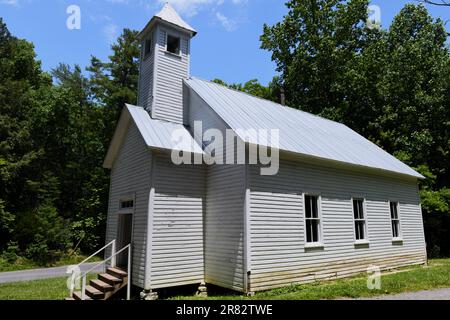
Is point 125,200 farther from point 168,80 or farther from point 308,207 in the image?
point 308,207

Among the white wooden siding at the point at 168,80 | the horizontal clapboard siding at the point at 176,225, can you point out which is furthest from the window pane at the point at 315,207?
the white wooden siding at the point at 168,80

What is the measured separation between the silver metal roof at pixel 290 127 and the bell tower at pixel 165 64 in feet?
2.25

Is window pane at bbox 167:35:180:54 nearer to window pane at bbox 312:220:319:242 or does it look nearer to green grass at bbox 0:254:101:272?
window pane at bbox 312:220:319:242

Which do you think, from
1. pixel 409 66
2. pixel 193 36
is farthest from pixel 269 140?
pixel 409 66

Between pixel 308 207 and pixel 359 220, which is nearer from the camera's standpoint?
pixel 308 207

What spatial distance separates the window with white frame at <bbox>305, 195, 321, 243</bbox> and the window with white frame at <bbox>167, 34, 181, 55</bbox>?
7702mm

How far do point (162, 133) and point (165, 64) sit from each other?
331 centimetres

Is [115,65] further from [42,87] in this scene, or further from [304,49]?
[304,49]

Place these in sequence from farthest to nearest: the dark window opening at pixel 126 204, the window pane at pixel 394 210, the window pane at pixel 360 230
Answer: the window pane at pixel 394 210 < the window pane at pixel 360 230 < the dark window opening at pixel 126 204

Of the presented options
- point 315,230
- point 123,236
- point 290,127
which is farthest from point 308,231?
point 123,236

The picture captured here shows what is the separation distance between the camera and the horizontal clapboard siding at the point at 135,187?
10067 millimetres

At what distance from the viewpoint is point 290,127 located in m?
13.7

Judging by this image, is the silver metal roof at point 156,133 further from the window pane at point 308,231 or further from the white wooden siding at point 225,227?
the window pane at point 308,231
